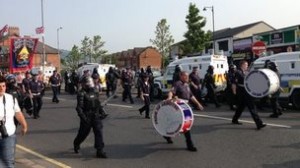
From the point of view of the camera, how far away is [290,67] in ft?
54.9

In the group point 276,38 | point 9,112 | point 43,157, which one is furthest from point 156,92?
point 276,38

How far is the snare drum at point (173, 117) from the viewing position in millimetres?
9289

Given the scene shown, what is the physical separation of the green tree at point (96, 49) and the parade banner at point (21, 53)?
58.6m

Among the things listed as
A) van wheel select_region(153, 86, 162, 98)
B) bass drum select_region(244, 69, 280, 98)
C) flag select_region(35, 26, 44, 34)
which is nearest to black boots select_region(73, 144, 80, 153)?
bass drum select_region(244, 69, 280, 98)

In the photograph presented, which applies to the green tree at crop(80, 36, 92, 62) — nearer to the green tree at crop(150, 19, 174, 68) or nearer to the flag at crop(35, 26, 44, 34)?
the green tree at crop(150, 19, 174, 68)

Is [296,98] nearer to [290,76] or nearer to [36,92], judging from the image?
[290,76]

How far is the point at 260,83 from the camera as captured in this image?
12703mm

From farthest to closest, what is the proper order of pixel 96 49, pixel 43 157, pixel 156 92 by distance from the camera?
pixel 96 49 < pixel 156 92 < pixel 43 157

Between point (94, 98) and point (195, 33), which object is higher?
point (195, 33)

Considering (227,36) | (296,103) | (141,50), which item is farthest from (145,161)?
(141,50)

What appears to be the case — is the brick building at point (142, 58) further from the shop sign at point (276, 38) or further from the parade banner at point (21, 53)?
the parade banner at point (21, 53)

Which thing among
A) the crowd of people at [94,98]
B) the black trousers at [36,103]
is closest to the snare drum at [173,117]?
the crowd of people at [94,98]

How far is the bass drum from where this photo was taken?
12.5 meters

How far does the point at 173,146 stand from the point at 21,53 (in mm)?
12677
